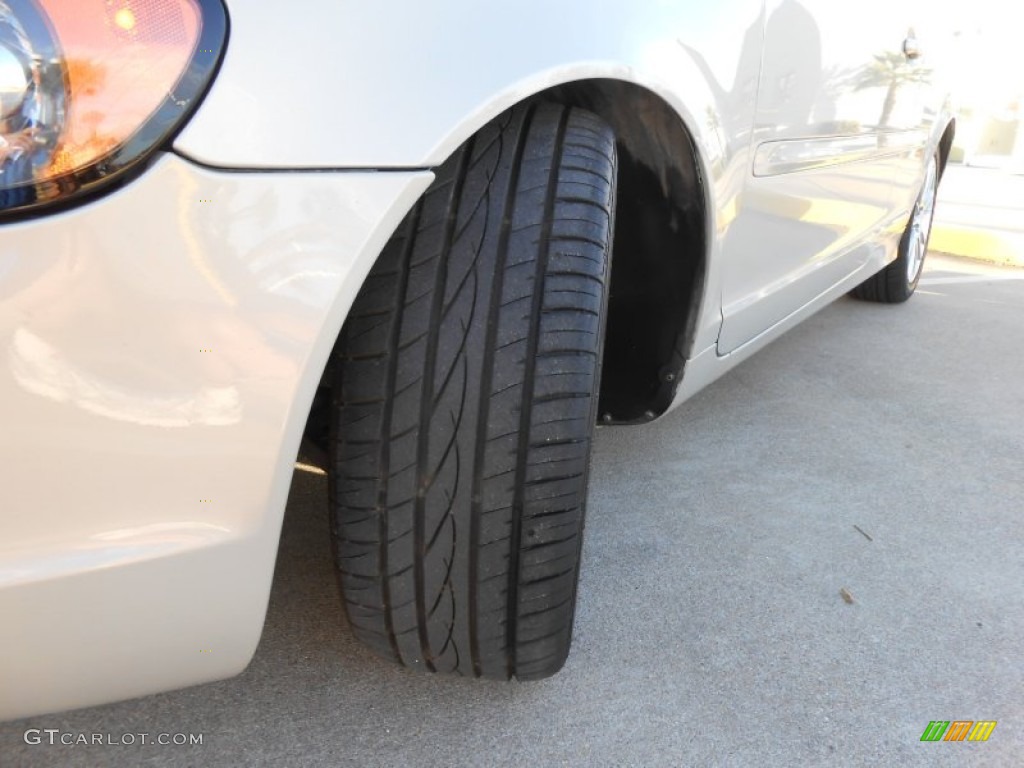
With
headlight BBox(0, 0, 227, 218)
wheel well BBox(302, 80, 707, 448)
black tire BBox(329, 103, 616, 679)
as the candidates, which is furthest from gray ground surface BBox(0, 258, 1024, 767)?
headlight BBox(0, 0, 227, 218)

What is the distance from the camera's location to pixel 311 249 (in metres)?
0.81

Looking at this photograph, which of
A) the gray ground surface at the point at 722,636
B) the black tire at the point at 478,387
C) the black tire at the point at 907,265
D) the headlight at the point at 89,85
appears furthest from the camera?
the black tire at the point at 907,265

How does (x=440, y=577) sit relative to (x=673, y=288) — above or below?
below

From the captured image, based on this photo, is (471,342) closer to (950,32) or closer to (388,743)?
(388,743)

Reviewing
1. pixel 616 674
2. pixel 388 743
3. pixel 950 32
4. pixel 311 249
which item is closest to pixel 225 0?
pixel 311 249

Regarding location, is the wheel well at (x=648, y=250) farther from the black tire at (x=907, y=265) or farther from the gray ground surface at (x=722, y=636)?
the black tire at (x=907, y=265)

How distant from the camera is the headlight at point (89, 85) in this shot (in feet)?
2.30

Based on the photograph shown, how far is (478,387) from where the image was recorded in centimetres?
104

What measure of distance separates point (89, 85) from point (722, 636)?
1279 millimetres

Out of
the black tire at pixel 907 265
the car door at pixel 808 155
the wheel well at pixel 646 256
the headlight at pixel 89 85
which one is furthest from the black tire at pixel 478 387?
the black tire at pixel 907 265

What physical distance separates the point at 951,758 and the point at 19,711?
1258 mm

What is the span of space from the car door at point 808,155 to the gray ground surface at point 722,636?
0.43 m

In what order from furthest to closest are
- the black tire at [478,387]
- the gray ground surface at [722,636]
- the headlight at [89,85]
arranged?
the gray ground surface at [722,636]
the black tire at [478,387]
the headlight at [89,85]

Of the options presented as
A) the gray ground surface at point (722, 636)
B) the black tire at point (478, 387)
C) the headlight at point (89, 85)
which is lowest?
the gray ground surface at point (722, 636)
